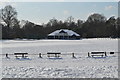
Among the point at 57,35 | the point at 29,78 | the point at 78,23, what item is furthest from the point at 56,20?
the point at 29,78

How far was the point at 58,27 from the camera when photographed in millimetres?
95062

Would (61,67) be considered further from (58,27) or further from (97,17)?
(97,17)

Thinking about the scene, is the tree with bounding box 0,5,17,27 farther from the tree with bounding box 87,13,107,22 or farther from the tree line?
the tree with bounding box 87,13,107,22

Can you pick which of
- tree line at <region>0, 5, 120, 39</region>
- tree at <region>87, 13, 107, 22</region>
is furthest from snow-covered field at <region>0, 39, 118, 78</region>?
tree at <region>87, 13, 107, 22</region>

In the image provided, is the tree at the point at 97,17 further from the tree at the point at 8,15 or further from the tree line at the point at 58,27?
the tree at the point at 8,15

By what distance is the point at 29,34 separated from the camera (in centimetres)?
8488

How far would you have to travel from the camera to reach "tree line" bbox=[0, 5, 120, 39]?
82150 millimetres

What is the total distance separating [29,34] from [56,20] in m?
21.2

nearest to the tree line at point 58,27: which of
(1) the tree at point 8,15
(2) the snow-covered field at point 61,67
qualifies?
(1) the tree at point 8,15

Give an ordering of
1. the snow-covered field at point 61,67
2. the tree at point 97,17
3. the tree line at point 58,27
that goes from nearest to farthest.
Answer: the snow-covered field at point 61,67 → the tree line at point 58,27 → the tree at point 97,17

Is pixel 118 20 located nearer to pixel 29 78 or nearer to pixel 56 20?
pixel 56 20

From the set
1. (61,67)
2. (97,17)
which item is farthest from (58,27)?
(61,67)

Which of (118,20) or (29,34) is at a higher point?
(118,20)

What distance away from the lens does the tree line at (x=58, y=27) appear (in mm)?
82150
